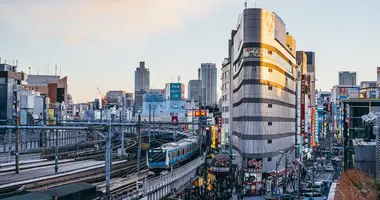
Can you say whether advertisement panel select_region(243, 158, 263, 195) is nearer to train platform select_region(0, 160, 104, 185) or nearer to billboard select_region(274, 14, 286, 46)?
billboard select_region(274, 14, 286, 46)

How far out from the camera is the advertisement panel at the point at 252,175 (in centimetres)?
5282

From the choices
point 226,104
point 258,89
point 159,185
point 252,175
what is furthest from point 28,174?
point 226,104

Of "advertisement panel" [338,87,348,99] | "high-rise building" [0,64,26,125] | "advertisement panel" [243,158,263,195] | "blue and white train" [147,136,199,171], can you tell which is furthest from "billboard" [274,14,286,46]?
"advertisement panel" [338,87,348,99]

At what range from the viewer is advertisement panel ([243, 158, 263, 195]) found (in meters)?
52.8

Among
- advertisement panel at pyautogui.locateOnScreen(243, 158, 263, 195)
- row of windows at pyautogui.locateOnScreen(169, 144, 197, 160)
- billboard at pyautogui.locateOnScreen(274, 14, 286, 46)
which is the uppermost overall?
billboard at pyautogui.locateOnScreen(274, 14, 286, 46)

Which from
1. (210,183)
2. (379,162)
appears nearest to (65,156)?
(210,183)

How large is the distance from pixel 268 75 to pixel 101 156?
122ft

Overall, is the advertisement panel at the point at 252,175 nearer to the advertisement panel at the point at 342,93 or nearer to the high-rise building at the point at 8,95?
the high-rise building at the point at 8,95

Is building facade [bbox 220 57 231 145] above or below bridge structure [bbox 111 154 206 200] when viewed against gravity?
above

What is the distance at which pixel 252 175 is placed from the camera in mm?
55500

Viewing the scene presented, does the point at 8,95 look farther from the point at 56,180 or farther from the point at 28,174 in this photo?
the point at 56,180

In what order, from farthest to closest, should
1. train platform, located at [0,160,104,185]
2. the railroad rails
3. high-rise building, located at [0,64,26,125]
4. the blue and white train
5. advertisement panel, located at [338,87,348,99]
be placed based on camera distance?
advertisement panel, located at [338,87,348,99]
high-rise building, located at [0,64,26,125]
the blue and white train
train platform, located at [0,160,104,185]
the railroad rails

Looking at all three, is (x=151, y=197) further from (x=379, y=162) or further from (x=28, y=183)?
(x=379, y=162)

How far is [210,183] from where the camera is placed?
54500 millimetres
